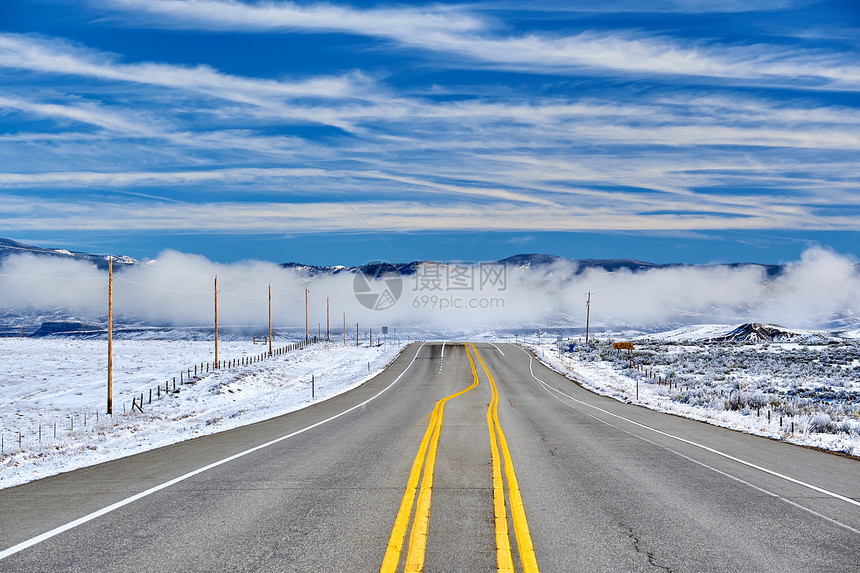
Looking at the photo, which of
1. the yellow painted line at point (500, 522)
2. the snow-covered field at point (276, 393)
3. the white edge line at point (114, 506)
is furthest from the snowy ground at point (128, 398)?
the yellow painted line at point (500, 522)

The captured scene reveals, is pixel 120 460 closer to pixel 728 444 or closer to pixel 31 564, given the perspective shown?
pixel 31 564

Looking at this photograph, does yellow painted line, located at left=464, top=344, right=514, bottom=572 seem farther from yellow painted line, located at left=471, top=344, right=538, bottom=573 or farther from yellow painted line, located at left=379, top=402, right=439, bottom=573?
yellow painted line, located at left=379, top=402, right=439, bottom=573

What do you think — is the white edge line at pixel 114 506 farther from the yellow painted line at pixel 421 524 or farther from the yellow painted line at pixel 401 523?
the yellow painted line at pixel 421 524

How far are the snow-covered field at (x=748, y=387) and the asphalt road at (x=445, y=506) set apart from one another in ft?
16.7

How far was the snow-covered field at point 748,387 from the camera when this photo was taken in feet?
61.3

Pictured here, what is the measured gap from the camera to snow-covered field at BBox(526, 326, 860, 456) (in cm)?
1867

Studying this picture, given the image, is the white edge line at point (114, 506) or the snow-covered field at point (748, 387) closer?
the white edge line at point (114, 506)

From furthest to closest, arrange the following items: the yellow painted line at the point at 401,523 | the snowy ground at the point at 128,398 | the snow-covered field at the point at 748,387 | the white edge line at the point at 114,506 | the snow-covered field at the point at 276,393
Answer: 1. the snow-covered field at the point at 748,387
2. the snow-covered field at the point at 276,393
3. the snowy ground at the point at 128,398
4. the white edge line at the point at 114,506
5. the yellow painted line at the point at 401,523

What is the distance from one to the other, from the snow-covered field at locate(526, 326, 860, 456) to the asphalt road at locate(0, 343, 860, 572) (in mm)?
5098

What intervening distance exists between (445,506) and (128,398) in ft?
126

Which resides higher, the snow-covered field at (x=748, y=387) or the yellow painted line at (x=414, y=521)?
the yellow painted line at (x=414, y=521)

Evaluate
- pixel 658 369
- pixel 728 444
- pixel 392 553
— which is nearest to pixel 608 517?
pixel 392 553

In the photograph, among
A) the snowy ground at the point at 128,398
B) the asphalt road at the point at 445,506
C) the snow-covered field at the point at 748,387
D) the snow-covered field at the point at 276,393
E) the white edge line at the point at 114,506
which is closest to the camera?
the asphalt road at the point at 445,506

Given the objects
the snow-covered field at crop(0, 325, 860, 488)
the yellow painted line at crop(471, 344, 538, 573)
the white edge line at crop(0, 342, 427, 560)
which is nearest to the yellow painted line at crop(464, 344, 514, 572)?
the yellow painted line at crop(471, 344, 538, 573)
